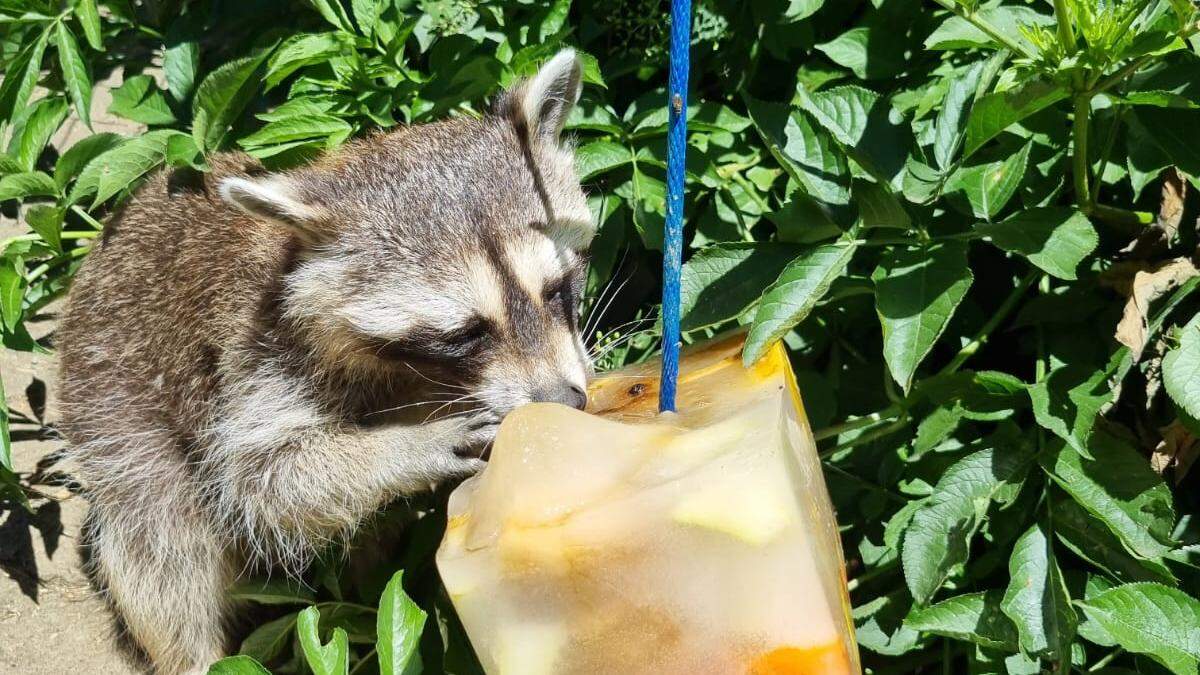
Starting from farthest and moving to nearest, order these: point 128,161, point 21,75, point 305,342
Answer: point 21,75, point 128,161, point 305,342

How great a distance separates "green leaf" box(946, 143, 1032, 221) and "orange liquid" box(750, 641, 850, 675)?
1.17 metres

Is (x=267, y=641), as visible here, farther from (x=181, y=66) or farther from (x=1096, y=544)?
(x=1096, y=544)

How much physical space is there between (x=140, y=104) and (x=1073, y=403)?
9.28ft

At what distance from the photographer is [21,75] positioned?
3.54 meters

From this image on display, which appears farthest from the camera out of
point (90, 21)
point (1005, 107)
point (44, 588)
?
point (44, 588)

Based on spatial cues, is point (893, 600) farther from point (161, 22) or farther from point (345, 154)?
point (161, 22)

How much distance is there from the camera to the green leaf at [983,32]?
8.48 feet

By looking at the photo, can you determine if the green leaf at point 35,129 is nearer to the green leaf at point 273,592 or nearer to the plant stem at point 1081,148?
the green leaf at point 273,592

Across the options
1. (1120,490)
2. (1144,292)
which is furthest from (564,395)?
(1144,292)

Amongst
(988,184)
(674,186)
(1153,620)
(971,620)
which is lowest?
(971,620)

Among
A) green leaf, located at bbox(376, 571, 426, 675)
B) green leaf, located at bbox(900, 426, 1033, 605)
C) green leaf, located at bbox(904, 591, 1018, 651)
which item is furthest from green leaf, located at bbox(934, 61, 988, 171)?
green leaf, located at bbox(376, 571, 426, 675)

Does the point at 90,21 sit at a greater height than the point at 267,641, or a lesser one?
greater

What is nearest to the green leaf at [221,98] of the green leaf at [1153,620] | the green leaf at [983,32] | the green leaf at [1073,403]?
the green leaf at [983,32]

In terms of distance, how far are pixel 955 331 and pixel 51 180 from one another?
2621mm
